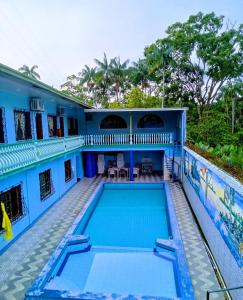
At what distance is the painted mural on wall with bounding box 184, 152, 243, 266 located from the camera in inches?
227

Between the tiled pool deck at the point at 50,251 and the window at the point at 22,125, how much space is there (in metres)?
3.92

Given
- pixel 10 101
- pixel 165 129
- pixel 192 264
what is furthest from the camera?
pixel 165 129

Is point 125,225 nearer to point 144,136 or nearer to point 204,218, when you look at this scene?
point 204,218

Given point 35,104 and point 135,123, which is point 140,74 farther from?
point 35,104

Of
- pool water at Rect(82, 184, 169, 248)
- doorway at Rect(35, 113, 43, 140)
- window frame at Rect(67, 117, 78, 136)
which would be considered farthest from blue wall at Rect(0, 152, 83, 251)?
window frame at Rect(67, 117, 78, 136)

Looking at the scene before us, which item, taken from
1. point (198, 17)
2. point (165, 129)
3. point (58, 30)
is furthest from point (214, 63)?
point (58, 30)

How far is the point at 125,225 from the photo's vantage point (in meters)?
11.6

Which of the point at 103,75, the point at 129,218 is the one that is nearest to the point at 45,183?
the point at 129,218

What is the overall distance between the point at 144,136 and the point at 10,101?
1037 centimetres

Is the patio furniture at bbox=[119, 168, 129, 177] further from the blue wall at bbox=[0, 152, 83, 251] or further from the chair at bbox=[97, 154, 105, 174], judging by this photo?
the blue wall at bbox=[0, 152, 83, 251]

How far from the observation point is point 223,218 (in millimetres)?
7086

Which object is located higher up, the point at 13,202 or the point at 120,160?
the point at 120,160

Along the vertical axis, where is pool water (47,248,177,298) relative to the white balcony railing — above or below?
below

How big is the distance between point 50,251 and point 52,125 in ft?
28.1
